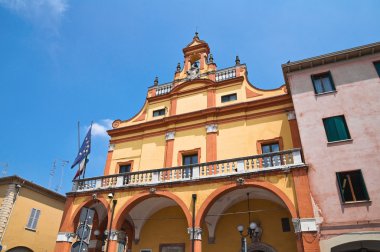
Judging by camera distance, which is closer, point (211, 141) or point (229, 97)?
point (211, 141)

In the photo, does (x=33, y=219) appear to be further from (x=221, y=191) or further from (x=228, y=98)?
(x=228, y=98)

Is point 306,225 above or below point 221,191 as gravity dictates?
below

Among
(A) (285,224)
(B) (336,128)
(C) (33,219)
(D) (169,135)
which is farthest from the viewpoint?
(C) (33,219)

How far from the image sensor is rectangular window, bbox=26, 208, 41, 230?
21733mm

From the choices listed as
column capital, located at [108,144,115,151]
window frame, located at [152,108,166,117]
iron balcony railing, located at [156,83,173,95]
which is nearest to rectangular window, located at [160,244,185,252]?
column capital, located at [108,144,115,151]

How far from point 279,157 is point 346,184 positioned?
2953mm

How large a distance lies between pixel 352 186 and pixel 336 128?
2.79m

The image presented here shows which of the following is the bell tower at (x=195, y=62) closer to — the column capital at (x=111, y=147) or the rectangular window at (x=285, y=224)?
the column capital at (x=111, y=147)

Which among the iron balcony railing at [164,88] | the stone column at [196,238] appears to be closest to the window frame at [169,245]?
the stone column at [196,238]

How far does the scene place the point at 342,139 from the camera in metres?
12.8

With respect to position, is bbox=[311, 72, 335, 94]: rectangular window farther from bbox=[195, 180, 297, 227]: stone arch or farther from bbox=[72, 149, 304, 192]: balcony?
bbox=[195, 180, 297, 227]: stone arch

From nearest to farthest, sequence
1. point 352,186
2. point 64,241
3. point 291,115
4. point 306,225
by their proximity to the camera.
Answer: point 306,225
point 352,186
point 64,241
point 291,115

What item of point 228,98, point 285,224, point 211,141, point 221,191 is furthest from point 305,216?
point 228,98

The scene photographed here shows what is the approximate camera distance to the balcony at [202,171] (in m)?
13.2
